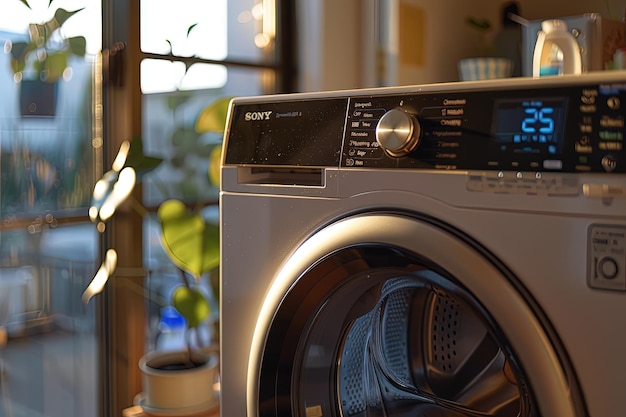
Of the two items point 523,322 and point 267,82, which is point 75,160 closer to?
point 267,82

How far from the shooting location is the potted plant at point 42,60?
1606 mm

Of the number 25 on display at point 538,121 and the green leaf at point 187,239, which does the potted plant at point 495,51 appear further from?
the number 25 on display at point 538,121

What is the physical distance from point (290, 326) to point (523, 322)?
1.20 feet

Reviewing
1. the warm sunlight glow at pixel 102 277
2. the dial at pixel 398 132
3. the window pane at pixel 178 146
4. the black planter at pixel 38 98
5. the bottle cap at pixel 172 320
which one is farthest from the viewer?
the window pane at pixel 178 146

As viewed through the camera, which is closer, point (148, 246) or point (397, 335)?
point (397, 335)

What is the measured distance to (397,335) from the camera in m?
1.07

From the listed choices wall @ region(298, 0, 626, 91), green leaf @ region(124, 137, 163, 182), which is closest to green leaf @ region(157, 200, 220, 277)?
green leaf @ region(124, 137, 163, 182)

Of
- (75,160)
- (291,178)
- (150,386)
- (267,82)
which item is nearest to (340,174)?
(291,178)

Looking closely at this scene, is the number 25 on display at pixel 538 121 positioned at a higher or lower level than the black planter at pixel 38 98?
lower

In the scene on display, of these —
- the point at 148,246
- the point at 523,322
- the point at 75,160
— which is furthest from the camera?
the point at 148,246

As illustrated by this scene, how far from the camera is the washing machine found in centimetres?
74

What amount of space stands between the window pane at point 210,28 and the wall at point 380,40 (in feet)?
0.47

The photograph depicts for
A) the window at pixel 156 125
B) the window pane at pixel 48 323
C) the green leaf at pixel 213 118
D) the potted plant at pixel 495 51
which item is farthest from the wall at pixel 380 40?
the window pane at pixel 48 323

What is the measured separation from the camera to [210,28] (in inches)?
82.5
